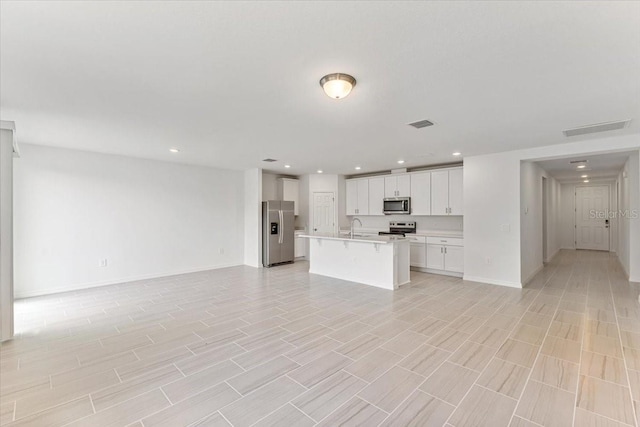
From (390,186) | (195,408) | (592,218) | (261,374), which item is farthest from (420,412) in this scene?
(592,218)

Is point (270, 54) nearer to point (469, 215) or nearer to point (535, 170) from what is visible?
point (469, 215)

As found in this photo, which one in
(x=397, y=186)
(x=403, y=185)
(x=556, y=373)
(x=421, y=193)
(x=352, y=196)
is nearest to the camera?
(x=556, y=373)

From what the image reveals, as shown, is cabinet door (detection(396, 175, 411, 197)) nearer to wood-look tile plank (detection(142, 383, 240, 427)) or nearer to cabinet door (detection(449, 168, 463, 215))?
cabinet door (detection(449, 168, 463, 215))

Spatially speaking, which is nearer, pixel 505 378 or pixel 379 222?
pixel 505 378

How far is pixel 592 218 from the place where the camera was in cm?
935

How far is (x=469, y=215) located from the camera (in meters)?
5.57

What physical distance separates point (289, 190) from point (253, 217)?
1510mm

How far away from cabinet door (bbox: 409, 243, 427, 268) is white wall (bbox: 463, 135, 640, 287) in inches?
38.7

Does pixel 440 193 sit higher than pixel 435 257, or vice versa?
pixel 440 193

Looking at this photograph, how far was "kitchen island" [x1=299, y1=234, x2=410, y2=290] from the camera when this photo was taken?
5008 mm

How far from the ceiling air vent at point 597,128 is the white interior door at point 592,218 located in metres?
7.66

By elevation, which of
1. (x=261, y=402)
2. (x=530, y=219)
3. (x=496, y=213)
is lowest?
(x=261, y=402)

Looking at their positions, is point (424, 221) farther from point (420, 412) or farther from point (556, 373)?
point (420, 412)

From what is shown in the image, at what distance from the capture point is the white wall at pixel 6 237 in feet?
9.82
